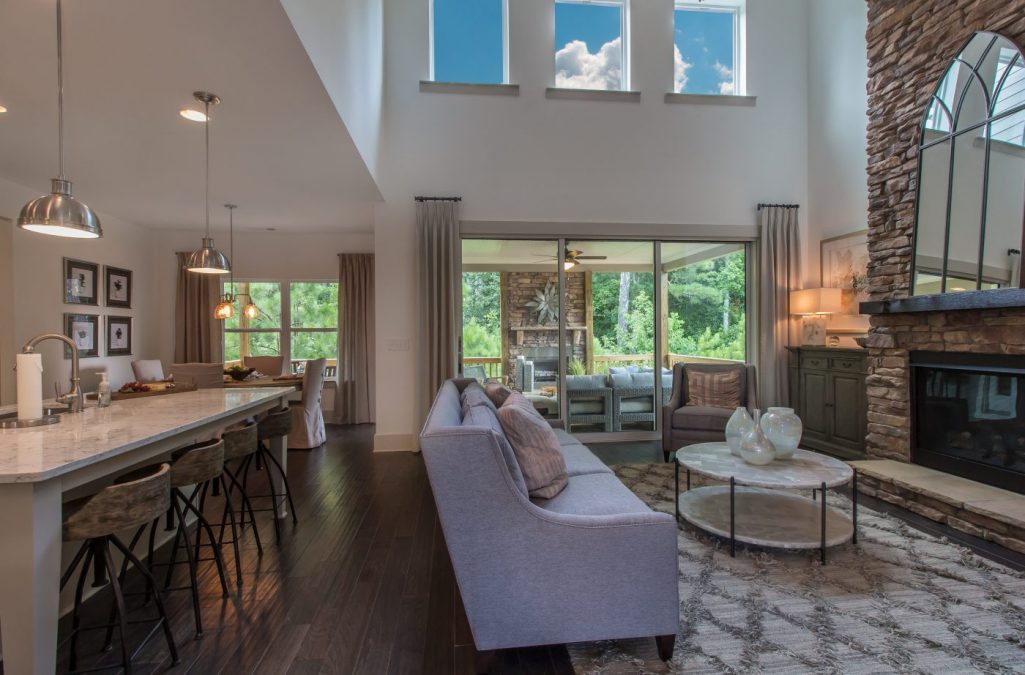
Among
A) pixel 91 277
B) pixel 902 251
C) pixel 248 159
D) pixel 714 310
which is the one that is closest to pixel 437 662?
pixel 248 159

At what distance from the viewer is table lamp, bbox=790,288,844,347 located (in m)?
4.74

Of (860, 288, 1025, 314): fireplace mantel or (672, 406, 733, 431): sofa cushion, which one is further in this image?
(672, 406, 733, 431): sofa cushion

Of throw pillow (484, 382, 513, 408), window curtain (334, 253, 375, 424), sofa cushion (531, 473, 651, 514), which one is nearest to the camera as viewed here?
sofa cushion (531, 473, 651, 514)

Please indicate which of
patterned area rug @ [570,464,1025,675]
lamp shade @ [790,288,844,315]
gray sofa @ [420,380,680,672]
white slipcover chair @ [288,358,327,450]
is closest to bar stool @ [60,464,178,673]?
gray sofa @ [420,380,680,672]

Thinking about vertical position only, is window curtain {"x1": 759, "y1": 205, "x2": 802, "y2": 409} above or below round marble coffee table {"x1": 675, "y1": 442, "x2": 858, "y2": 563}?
above

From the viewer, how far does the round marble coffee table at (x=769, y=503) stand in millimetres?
2457

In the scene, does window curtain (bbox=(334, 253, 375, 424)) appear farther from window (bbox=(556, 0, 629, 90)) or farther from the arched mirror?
the arched mirror

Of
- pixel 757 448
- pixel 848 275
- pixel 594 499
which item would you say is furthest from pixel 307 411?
pixel 848 275

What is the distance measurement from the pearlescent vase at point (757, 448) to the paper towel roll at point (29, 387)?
3.54 metres

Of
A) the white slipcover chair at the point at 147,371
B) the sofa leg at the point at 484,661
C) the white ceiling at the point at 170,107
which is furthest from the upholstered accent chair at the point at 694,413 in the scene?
the white slipcover chair at the point at 147,371

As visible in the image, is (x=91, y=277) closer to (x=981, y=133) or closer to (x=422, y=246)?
(x=422, y=246)

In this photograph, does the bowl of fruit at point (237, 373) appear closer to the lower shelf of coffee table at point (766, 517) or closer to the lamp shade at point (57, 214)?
the lamp shade at point (57, 214)

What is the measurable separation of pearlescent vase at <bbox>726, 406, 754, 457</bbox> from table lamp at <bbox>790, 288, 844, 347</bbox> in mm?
2593

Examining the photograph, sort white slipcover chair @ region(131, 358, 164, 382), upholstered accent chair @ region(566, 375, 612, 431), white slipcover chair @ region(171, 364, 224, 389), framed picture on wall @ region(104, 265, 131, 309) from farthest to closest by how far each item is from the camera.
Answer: framed picture on wall @ region(104, 265, 131, 309) < white slipcover chair @ region(131, 358, 164, 382) < upholstered accent chair @ region(566, 375, 612, 431) < white slipcover chair @ region(171, 364, 224, 389)
